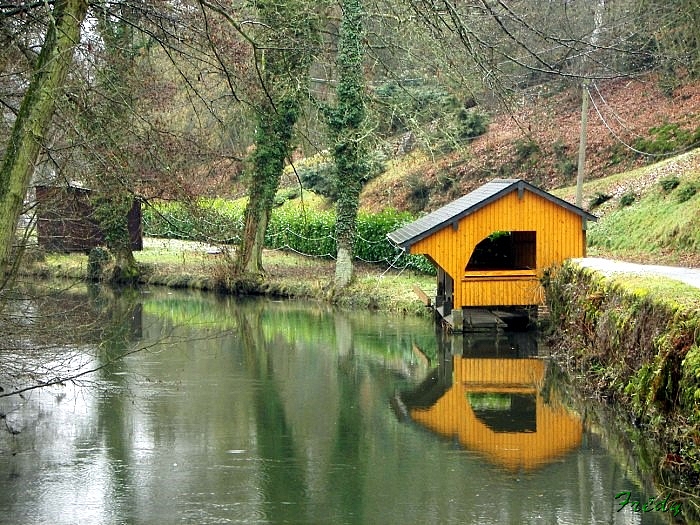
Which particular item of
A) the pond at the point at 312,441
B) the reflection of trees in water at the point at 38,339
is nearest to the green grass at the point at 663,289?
the pond at the point at 312,441

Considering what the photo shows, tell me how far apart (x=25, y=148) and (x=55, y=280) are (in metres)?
22.0

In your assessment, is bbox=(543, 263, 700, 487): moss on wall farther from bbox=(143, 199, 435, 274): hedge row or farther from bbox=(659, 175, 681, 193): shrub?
bbox=(659, 175, 681, 193): shrub

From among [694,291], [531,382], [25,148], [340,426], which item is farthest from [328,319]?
[25,148]

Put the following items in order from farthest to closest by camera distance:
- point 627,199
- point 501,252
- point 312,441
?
point 627,199, point 501,252, point 312,441

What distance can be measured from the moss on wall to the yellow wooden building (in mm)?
2666

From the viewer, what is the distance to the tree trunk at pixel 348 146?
80.4ft

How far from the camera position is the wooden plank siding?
789 inches

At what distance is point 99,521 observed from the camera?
8812 mm

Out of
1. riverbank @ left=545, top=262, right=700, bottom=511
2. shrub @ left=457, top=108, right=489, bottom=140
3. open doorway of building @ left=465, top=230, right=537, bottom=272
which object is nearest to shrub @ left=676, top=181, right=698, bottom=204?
open doorway of building @ left=465, top=230, right=537, bottom=272

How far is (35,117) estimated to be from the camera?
737cm

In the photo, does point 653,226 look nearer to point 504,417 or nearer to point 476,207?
point 476,207

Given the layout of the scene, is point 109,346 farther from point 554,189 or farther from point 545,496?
point 554,189

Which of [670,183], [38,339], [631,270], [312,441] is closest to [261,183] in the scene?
[670,183]

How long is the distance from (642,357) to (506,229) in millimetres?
8639
